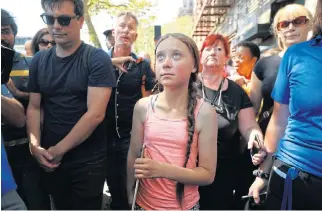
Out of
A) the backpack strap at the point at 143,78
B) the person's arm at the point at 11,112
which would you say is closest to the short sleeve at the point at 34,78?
the person's arm at the point at 11,112

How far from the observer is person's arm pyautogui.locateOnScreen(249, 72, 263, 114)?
111 inches

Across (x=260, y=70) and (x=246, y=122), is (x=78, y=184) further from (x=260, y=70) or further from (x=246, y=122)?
(x=260, y=70)

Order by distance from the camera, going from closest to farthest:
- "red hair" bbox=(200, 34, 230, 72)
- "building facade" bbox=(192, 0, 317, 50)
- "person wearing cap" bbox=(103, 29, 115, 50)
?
"red hair" bbox=(200, 34, 230, 72)
"person wearing cap" bbox=(103, 29, 115, 50)
"building facade" bbox=(192, 0, 317, 50)

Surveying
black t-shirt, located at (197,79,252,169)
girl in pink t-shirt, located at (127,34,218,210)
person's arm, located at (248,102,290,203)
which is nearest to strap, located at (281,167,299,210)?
person's arm, located at (248,102,290,203)

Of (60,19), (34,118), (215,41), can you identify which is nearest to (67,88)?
(34,118)

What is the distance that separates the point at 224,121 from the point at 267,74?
0.60 metres

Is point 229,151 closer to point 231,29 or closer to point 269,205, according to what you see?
point 269,205

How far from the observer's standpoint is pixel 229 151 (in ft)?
8.63

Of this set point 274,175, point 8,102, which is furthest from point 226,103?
point 8,102

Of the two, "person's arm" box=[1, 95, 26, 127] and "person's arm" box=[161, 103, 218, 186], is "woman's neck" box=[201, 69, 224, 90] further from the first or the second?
"person's arm" box=[1, 95, 26, 127]

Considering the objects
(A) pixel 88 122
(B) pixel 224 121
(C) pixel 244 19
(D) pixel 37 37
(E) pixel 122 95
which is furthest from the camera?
(C) pixel 244 19

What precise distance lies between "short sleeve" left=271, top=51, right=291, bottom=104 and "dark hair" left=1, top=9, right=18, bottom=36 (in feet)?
6.73

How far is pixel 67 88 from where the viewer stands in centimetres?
223

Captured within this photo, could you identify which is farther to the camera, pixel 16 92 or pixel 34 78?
pixel 16 92
